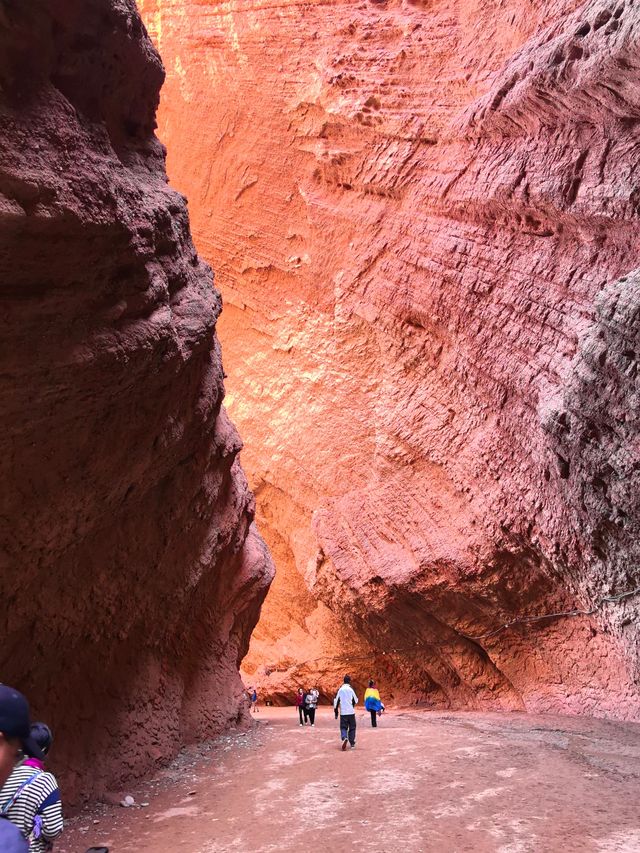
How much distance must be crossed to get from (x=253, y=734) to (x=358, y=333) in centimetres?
875

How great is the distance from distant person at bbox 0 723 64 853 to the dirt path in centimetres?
264

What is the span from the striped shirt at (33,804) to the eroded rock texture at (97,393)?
248 centimetres

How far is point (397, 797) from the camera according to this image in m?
5.97

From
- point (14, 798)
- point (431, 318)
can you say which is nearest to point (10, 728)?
point (14, 798)

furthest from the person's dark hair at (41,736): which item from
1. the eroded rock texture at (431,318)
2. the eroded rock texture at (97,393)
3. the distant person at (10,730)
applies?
the eroded rock texture at (431,318)

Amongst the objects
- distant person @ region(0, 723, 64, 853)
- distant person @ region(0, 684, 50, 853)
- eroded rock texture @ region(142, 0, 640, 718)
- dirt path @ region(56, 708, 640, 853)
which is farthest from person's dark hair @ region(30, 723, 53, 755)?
eroded rock texture @ region(142, 0, 640, 718)

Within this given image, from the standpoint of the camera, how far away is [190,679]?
8945 mm

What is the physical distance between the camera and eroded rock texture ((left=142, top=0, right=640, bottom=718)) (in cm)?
869

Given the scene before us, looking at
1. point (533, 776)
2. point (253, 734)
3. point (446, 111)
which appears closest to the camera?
point (533, 776)

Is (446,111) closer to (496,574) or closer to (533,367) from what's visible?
(533,367)

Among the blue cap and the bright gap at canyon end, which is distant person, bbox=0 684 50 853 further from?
the bright gap at canyon end

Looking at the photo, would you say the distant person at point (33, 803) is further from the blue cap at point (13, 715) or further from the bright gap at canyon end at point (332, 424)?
the bright gap at canyon end at point (332, 424)

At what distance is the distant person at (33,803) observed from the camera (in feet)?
8.32

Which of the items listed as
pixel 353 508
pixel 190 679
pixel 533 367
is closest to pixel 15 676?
pixel 190 679
